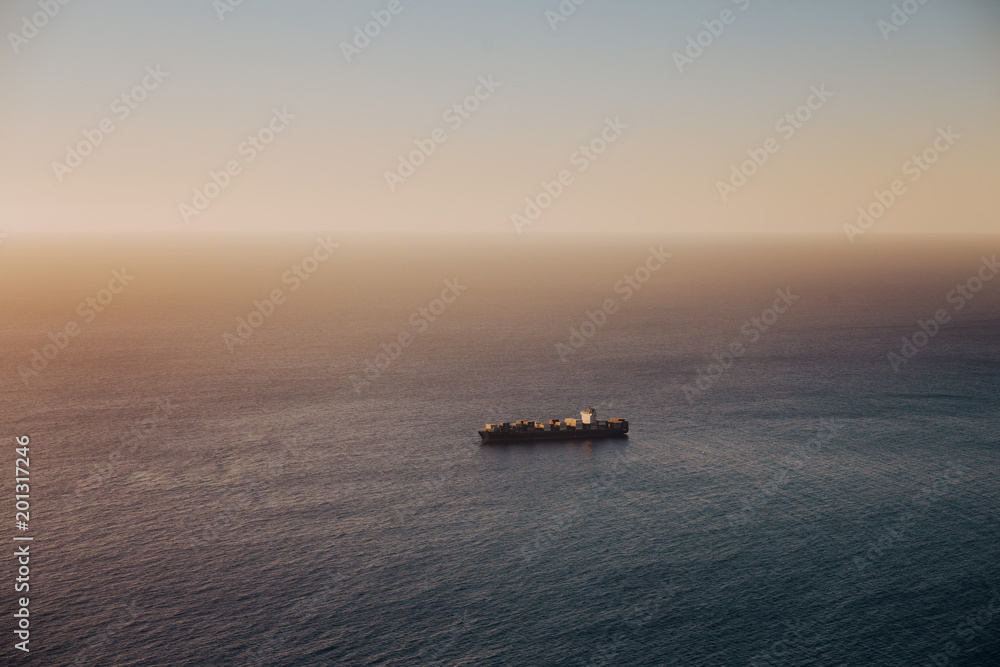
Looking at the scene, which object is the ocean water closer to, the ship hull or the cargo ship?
the ship hull

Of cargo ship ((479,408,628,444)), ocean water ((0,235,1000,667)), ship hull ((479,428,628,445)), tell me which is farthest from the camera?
cargo ship ((479,408,628,444))

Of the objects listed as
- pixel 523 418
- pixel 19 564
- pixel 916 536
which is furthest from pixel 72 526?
pixel 916 536

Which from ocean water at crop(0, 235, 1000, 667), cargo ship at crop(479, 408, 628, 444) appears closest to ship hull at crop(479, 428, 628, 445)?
cargo ship at crop(479, 408, 628, 444)

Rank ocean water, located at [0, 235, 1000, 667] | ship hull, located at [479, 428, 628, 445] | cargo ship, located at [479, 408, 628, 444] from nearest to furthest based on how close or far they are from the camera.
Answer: ocean water, located at [0, 235, 1000, 667] → ship hull, located at [479, 428, 628, 445] → cargo ship, located at [479, 408, 628, 444]

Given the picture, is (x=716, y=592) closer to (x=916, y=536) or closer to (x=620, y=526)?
(x=620, y=526)

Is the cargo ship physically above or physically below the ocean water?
above

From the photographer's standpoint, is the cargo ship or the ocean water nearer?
the ocean water

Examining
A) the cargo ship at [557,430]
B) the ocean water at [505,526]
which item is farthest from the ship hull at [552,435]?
Answer: the ocean water at [505,526]

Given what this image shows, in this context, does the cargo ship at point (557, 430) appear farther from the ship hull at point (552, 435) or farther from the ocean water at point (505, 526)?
the ocean water at point (505, 526)
